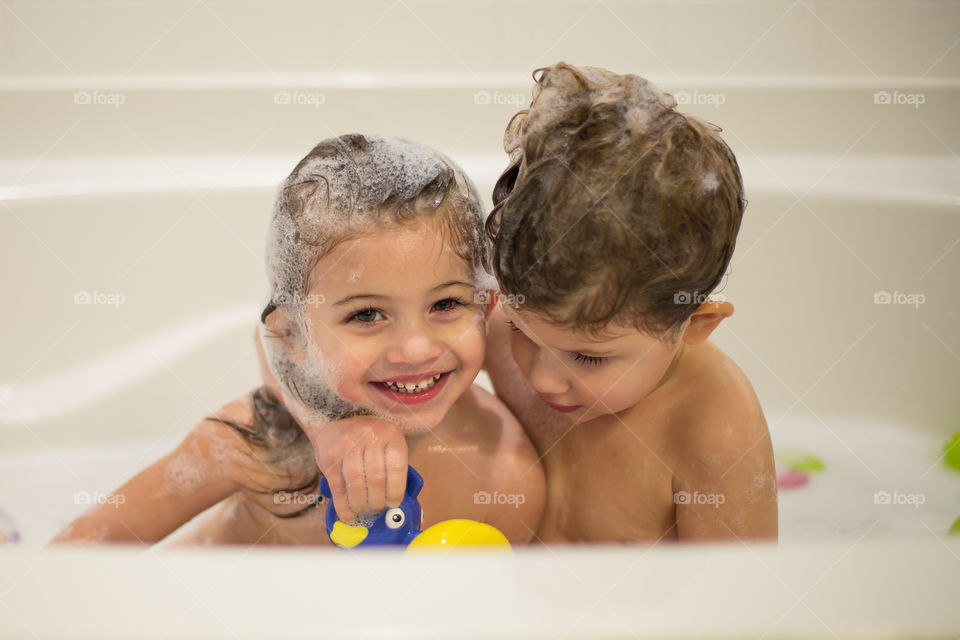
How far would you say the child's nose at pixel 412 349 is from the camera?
2.76ft

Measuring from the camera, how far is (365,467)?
0.85m

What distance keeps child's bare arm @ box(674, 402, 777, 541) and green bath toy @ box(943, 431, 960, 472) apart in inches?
26.3

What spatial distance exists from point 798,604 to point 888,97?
120cm

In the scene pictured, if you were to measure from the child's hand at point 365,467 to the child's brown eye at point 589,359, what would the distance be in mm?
198

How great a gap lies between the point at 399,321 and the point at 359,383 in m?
0.08

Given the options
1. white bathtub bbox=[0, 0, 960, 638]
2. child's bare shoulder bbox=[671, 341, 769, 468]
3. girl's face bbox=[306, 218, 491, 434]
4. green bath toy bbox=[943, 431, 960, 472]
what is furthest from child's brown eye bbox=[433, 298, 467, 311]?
green bath toy bbox=[943, 431, 960, 472]

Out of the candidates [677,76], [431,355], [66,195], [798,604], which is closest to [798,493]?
[677,76]

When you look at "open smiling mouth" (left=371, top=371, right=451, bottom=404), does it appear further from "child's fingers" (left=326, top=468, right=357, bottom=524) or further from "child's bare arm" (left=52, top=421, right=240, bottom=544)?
"child's bare arm" (left=52, top=421, right=240, bottom=544)

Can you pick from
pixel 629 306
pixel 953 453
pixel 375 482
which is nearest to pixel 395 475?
pixel 375 482

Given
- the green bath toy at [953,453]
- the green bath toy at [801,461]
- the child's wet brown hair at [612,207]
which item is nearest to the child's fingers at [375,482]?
the child's wet brown hair at [612,207]

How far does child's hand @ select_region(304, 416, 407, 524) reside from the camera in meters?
0.85

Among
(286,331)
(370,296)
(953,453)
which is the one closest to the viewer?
(370,296)

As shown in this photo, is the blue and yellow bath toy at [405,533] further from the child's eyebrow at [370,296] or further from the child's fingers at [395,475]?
the child's eyebrow at [370,296]

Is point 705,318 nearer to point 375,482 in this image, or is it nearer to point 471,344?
point 471,344
